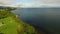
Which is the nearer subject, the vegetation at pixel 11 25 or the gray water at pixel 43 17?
the vegetation at pixel 11 25

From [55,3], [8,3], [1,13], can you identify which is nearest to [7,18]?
[1,13]

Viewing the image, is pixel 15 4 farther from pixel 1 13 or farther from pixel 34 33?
pixel 34 33

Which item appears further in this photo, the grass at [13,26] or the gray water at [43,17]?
the gray water at [43,17]

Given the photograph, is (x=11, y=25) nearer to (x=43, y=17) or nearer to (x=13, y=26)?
(x=13, y=26)

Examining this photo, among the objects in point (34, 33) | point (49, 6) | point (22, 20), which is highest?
point (49, 6)

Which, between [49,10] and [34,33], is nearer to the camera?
[34,33]

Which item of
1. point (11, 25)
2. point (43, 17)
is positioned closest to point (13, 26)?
point (11, 25)
